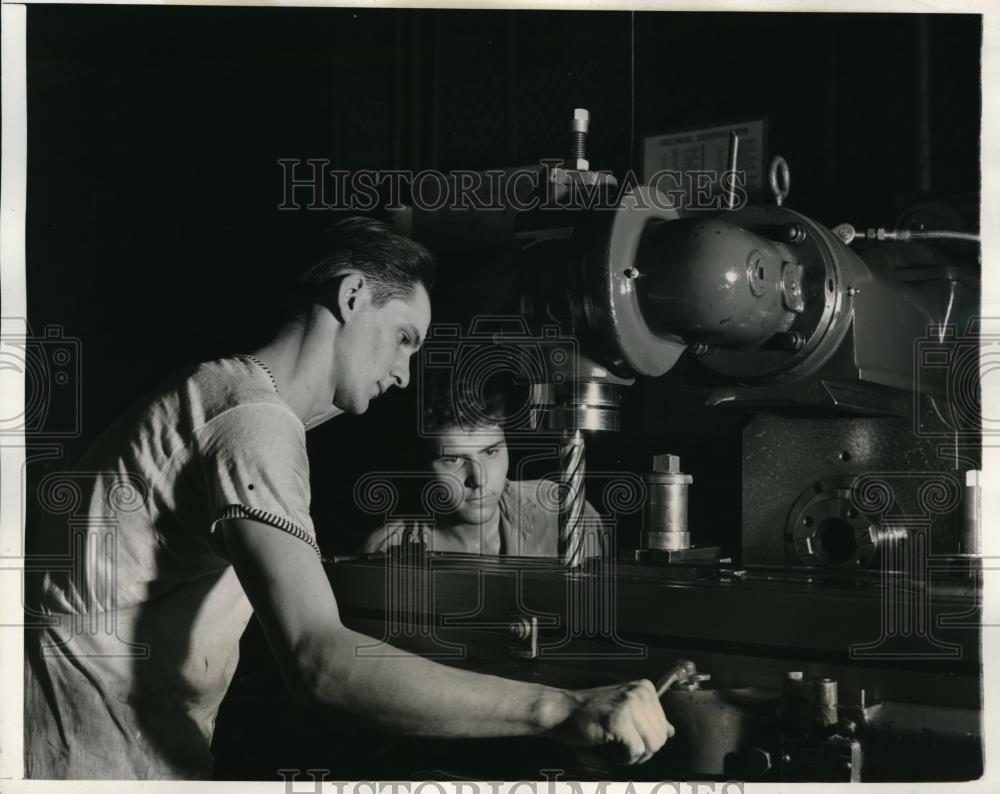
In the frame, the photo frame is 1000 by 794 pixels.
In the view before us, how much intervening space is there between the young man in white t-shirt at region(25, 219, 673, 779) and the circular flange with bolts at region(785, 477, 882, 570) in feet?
1.09

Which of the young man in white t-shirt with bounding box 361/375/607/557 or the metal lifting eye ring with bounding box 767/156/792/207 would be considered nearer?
the metal lifting eye ring with bounding box 767/156/792/207

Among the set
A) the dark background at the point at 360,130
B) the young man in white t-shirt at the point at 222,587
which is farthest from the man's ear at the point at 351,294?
the dark background at the point at 360,130

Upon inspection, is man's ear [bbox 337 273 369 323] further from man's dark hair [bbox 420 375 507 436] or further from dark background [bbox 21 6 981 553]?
man's dark hair [bbox 420 375 507 436]

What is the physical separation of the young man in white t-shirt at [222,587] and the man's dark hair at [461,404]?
9.0 inches

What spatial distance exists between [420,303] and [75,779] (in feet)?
2.60

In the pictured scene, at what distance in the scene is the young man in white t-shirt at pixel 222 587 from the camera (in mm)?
1034

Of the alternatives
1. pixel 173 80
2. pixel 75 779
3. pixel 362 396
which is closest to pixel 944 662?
pixel 362 396

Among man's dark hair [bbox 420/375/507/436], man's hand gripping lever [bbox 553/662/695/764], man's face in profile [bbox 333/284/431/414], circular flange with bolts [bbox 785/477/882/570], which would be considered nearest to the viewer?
man's hand gripping lever [bbox 553/662/695/764]

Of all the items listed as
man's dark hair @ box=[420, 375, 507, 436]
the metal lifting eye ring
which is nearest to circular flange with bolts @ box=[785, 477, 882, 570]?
the metal lifting eye ring

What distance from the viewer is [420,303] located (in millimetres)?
1436

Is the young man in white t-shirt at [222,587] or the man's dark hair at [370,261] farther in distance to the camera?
the man's dark hair at [370,261]

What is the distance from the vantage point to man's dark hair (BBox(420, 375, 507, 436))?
163cm

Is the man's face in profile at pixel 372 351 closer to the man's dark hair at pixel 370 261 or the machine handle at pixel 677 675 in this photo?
the man's dark hair at pixel 370 261

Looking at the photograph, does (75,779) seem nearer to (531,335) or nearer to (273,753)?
(273,753)
